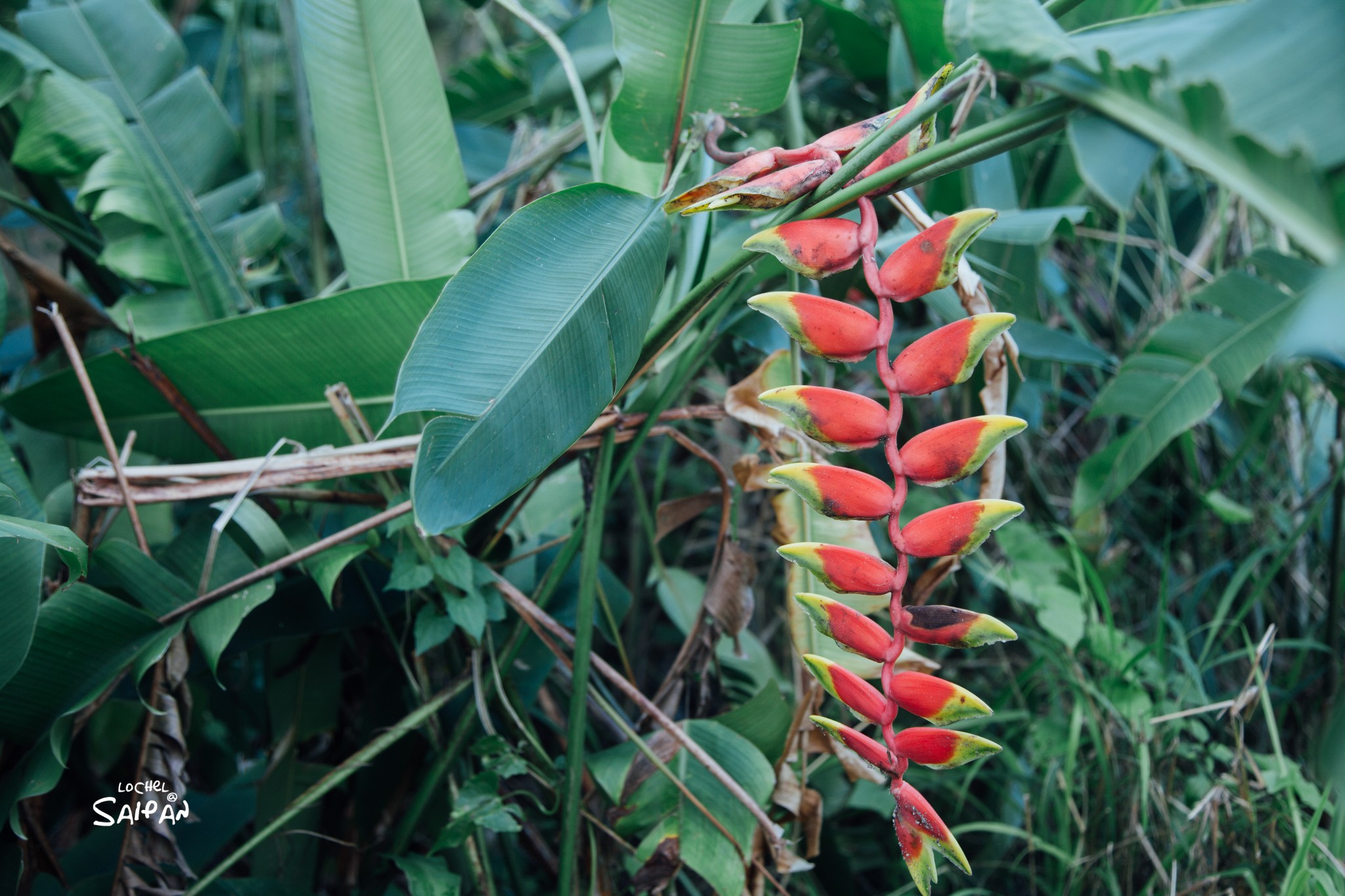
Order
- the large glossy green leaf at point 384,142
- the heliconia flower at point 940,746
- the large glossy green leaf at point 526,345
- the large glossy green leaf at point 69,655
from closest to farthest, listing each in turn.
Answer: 1. the heliconia flower at point 940,746
2. the large glossy green leaf at point 526,345
3. the large glossy green leaf at point 69,655
4. the large glossy green leaf at point 384,142

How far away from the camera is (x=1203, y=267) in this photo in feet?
3.64

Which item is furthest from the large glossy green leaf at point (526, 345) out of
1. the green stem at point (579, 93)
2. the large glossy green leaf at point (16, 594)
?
the large glossy green leaf at point (16, 594)

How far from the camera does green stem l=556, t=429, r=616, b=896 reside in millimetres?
585

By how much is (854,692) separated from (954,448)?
13cm

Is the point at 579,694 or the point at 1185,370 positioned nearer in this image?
the point at 579,694

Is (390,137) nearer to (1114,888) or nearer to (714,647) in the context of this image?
(714,647)

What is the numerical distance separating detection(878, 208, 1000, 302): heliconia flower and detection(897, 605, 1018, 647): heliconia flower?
159 millimetres

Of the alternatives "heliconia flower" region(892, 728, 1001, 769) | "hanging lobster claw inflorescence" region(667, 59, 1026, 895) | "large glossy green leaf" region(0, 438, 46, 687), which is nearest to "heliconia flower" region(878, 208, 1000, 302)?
"hanging lobster claw inflorescence" region(667, 59, 1026, 895)

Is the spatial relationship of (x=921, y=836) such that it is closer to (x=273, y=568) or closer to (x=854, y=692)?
(x=854, y=692)

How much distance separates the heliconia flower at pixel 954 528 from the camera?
362 millimetres

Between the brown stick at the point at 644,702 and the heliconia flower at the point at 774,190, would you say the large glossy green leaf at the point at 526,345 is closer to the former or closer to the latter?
the heliconia flower at the point at 774,190

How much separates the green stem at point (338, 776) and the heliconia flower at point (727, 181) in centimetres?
44

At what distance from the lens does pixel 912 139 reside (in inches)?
16.7

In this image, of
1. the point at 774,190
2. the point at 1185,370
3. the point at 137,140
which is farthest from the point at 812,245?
the point at 137,140
